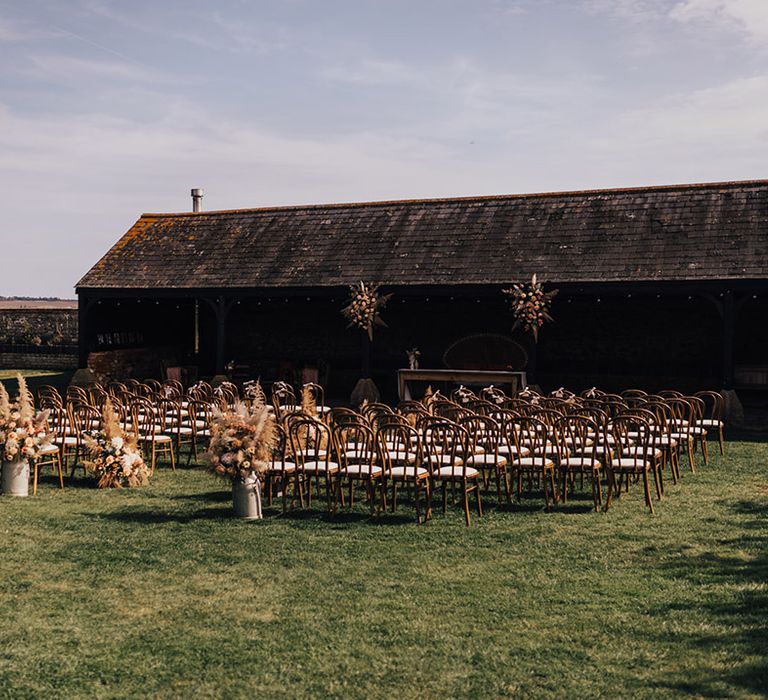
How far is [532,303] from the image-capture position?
56.5 ft

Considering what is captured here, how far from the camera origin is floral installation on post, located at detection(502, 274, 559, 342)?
17156 mm

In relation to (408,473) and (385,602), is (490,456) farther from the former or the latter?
(385,602)

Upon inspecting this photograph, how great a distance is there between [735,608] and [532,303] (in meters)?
11.6

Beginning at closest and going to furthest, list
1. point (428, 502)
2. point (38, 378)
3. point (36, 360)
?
1. point (428, 502)
2. point (38, 378)
3. point (36, 360)

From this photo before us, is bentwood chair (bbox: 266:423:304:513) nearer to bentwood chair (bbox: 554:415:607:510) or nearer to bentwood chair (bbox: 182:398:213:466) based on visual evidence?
bentwood chair (bbox: 182:398:213:466)

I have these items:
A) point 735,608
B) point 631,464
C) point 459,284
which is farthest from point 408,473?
point 459,284

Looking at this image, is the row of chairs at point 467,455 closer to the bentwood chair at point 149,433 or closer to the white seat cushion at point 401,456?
the white seat cushion at point 401,456

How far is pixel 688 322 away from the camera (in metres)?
19.6

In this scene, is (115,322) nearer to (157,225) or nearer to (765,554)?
(157,225)

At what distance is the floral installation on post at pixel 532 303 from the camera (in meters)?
17.2

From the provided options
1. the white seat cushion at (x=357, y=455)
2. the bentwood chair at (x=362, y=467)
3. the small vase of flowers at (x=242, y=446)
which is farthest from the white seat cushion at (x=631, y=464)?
the small vase of flowers at (x=242, y=446)

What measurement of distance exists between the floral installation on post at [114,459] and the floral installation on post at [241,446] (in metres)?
2.29

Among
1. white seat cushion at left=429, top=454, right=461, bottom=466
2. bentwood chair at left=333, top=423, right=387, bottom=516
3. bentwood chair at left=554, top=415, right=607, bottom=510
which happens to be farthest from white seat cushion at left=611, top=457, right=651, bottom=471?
bentwood chair at left=333, top=423, right=387, bottom=516

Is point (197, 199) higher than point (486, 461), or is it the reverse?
point (197, 199)
